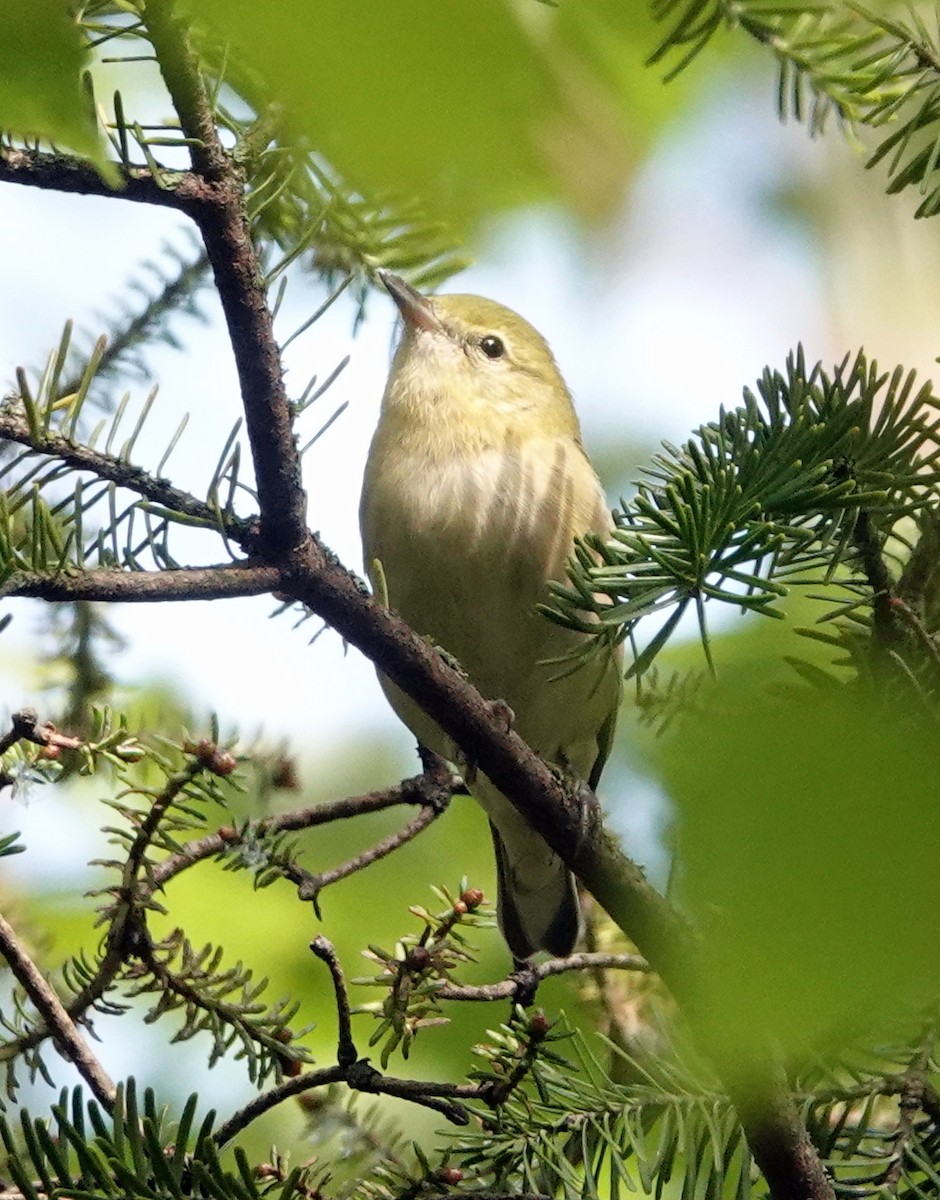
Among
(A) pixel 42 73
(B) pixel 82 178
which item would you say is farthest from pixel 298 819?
(A) pixel 42 73

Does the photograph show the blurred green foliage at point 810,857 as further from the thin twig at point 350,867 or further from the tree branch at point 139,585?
the thin twig at point 350,867

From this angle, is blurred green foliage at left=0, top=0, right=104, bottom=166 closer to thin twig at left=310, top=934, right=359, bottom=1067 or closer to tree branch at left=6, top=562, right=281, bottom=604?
tree branch at left=6, top=562, right=281, bottom=604

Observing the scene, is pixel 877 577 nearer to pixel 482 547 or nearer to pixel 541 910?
pixel 482 547

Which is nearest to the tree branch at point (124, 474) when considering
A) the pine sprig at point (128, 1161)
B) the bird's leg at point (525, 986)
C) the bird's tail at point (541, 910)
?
the pine sprig at point (128, 1161)

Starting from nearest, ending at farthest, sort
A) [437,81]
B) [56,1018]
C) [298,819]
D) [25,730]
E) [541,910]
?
[437,81]
[25,730]
[56,1018]
[298,819]
[541,910]

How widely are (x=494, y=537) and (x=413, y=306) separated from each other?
716 mm

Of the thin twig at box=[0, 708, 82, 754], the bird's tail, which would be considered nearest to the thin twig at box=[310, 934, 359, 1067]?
the thin twig at box=[0, 708, 82, 754]

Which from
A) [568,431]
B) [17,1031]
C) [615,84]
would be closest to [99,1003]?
[17,1031]

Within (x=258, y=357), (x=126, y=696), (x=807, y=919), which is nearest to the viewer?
(x=807, y=919)

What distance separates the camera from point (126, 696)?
2.51 meters

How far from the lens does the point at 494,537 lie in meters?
2.80

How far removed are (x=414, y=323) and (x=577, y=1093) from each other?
2.20m

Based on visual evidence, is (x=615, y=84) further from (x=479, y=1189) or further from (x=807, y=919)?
(x=479, y=1189)

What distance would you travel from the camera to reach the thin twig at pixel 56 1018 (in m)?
1.59
